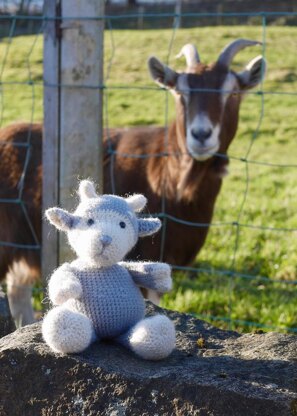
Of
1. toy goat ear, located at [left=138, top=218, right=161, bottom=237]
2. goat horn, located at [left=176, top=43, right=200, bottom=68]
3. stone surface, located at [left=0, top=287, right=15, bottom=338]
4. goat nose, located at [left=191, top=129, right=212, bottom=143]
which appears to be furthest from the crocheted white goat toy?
goat horn, located at [left=176, top=43, right=200, bottom=68]

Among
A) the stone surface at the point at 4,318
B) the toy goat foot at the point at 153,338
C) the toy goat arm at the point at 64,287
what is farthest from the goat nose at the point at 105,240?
the stone surface at the point at 4,318

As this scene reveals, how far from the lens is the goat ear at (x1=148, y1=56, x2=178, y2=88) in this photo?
15.4 feet

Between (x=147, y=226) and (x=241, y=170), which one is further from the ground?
(x=147, y=226)

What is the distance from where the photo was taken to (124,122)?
12.0 meters

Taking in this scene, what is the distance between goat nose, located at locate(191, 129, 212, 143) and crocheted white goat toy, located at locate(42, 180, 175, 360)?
1986mm

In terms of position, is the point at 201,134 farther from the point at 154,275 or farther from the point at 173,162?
the point at 154,275

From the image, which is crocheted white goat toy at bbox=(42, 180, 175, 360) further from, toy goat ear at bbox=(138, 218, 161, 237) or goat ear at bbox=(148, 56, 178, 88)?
goat ear at bbox=(148, 56, 178, 88)

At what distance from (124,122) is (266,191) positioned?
400 cm

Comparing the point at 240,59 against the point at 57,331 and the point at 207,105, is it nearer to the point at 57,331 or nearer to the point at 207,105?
the point at 207,105

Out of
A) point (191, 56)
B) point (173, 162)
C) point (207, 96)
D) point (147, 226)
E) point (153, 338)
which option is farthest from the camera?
point (191, 56)

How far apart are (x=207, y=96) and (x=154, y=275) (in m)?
2.26

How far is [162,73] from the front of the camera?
4.86 metres

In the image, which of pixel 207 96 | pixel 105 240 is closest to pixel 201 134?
pixel 207 96

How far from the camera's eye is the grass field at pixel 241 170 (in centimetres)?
507
